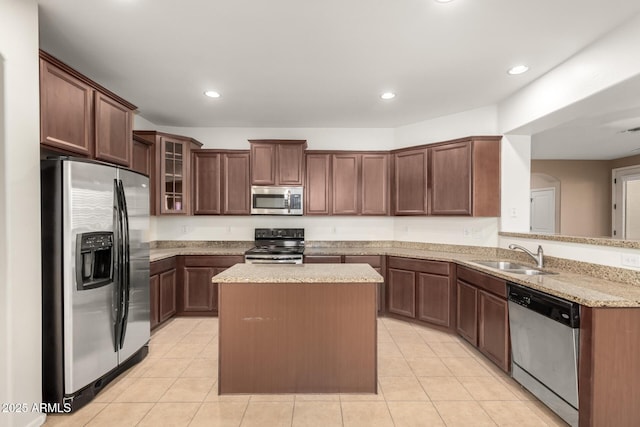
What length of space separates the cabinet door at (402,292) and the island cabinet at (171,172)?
9.95ft

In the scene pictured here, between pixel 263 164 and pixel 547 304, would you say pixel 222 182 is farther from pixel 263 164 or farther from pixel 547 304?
pixel 547 304

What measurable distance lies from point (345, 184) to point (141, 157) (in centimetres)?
274

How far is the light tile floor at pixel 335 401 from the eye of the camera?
6.56ft

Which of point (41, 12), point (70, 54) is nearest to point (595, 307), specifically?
point (41, 12)

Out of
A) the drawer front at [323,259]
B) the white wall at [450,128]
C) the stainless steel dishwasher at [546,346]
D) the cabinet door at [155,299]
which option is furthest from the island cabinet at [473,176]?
the cabinet door at [155,299]

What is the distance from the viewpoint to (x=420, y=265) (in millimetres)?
3664

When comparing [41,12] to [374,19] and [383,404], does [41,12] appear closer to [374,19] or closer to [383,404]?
[374,19]

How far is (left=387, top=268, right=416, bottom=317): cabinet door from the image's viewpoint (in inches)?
148

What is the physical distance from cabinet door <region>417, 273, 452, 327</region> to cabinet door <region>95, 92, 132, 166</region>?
138 inches

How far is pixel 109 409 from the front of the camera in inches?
83.7

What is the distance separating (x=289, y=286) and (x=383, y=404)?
3.61ft

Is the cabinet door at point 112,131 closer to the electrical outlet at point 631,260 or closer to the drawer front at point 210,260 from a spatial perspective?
the drawer front at point 210,260

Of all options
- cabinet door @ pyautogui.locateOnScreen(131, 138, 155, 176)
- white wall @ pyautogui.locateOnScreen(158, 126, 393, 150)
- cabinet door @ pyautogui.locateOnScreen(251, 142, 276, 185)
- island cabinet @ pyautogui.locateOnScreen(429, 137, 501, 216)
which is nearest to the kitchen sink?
island cabinet @ pyautogui.locateOnScreen(429, 137, 501, 216)

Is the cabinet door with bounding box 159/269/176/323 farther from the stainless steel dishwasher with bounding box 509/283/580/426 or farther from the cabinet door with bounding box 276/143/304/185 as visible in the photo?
the stainless steel dishwasher with bounding box 509/283/580/426
